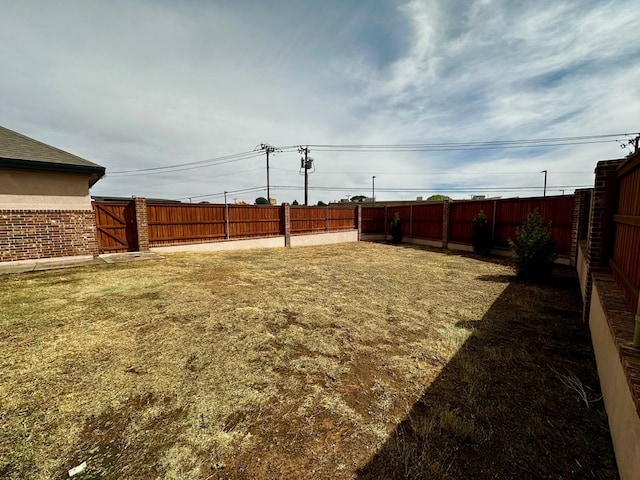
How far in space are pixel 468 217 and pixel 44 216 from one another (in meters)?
14.9

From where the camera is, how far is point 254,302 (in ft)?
15.4

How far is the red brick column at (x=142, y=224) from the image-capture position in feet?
31.7

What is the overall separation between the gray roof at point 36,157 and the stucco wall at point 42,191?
255mm

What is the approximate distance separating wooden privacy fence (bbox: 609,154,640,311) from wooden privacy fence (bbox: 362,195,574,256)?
5.85m

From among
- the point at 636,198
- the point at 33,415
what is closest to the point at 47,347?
the point at 33,415

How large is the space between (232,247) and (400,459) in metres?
11.5

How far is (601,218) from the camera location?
3.70 m

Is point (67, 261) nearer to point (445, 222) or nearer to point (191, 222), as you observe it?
point (191, 222)

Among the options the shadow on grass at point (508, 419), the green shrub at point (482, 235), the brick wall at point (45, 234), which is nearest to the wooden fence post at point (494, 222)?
the green shrub at point (482, 235)

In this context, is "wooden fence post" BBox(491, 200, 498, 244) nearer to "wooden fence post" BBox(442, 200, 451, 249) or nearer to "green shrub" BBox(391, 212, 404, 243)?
"wooden fence post" BBox(442, 200, 451, 249)

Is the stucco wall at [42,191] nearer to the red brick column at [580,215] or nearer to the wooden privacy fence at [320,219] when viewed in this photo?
the wooden privacy fence at [320,219]

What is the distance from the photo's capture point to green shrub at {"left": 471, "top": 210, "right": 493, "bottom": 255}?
10508 mm

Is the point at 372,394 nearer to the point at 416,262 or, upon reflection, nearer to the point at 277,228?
the point at 416,262

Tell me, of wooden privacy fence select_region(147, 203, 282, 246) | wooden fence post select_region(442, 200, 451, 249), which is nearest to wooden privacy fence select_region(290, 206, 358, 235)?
wooden privacy fence select_region(147, 203, 282, 246)
